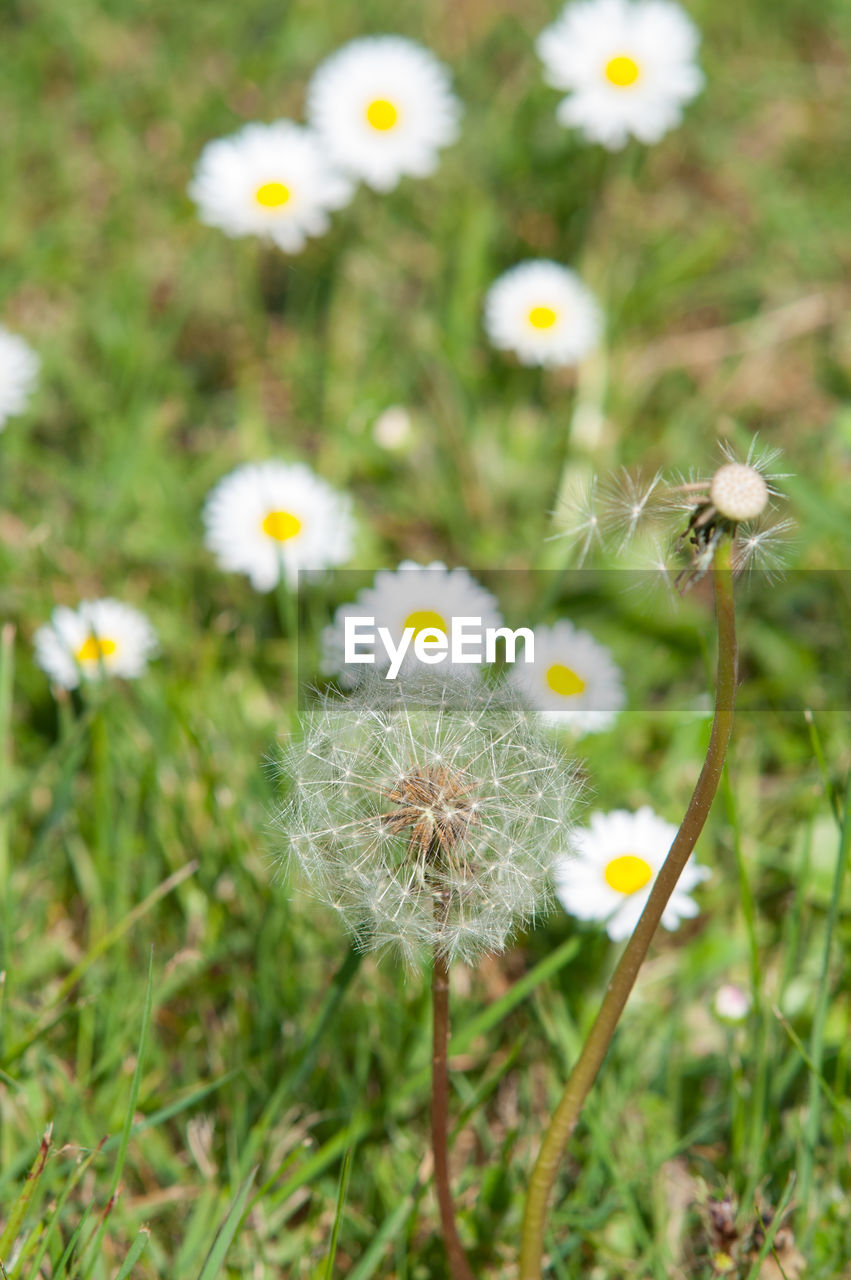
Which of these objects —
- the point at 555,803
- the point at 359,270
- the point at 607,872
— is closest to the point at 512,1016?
the point at 607,872

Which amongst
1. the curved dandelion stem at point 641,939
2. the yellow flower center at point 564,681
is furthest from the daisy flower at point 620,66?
the curved dandelion stem at point 641,939

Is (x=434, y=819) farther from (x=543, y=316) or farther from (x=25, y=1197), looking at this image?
(x=543, y=316)

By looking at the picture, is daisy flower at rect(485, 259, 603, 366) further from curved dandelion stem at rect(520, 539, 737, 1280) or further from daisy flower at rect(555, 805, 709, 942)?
curved dandelion stem at rect(520, 539, 737, 1280)

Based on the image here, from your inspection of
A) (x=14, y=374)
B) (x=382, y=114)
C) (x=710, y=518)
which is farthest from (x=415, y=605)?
(x=382, y=114)

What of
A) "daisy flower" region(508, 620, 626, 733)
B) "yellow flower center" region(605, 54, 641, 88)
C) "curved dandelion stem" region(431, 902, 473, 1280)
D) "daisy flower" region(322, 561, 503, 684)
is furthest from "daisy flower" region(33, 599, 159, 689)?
"yellow flower center" region(605, 54, 641, 88)

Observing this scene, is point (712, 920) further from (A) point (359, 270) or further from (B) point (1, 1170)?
(A) point (359, 270)

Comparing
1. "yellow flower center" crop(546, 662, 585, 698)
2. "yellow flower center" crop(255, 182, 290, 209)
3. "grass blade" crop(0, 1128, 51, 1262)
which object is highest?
"yellow flower center" crop(255, 182, 290, 209)
